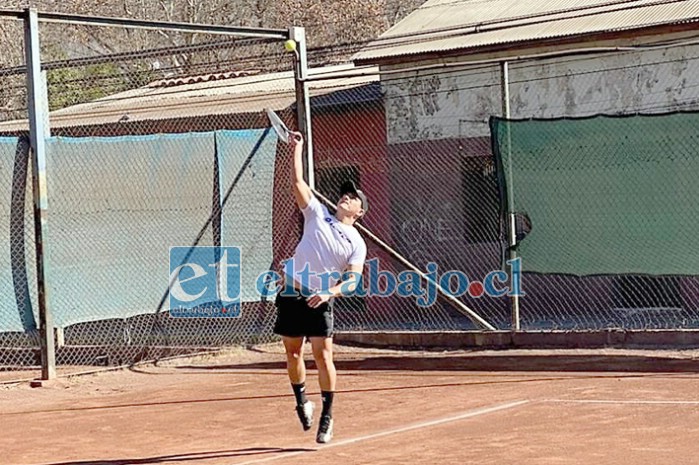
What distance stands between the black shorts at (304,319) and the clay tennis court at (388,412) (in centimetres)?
74

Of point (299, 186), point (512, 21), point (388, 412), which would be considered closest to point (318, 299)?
point (299, 186)

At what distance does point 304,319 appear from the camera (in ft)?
28.1

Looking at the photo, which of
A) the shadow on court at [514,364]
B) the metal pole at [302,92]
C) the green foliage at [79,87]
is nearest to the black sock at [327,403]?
the shadow on court at [514,364]

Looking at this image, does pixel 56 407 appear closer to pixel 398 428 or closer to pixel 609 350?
pixel 398 428

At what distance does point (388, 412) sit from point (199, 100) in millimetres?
12160

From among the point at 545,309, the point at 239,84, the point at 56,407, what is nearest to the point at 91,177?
the point at 56,407

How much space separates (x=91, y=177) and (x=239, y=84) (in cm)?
1063

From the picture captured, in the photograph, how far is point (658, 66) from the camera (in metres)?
16.7

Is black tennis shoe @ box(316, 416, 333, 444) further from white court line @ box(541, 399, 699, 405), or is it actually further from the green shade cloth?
the green shade cloth

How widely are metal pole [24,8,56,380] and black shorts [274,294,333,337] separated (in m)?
4.34

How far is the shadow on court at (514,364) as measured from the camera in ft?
39.2

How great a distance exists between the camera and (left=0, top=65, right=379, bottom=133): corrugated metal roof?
1972cm

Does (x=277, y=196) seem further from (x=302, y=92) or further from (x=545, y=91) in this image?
(x=545, y=91)

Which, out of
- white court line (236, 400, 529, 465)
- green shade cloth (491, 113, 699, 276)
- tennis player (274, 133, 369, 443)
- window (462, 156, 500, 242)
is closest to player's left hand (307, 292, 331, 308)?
tennis player (274, 133, 369, 443)
